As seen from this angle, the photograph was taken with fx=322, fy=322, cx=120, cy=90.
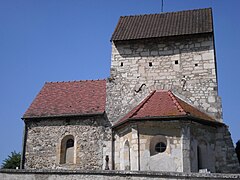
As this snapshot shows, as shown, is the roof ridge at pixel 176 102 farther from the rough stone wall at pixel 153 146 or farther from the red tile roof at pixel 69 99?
the red tile roof at pixel 69 99

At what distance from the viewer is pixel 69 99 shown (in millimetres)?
18000

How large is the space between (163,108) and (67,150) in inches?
221

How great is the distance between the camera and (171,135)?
13.2 metres

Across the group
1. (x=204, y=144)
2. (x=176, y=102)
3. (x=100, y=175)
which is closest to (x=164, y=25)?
(x=176, y=102)

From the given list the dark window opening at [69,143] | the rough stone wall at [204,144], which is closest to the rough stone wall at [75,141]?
the dark window opening at [69,143]

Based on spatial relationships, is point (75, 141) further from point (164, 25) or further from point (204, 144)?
point (164, 25)

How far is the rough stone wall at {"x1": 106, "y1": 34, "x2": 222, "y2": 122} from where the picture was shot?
51.2ft

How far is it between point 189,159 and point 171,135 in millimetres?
1175

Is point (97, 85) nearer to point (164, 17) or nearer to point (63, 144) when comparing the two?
point (63, 144)

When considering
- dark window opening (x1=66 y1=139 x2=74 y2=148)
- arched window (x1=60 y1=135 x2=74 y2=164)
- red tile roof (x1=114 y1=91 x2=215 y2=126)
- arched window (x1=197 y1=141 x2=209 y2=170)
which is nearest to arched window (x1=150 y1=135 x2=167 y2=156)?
red tile roof (x1=114 y1=91 x2=215 y2=126)

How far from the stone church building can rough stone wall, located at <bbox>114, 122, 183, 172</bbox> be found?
4 centimetres

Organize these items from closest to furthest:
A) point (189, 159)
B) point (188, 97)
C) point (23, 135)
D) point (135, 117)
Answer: point (189, 159), point (135, 117), point (188, 97), point (23, 135)

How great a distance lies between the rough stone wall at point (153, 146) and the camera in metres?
12.8

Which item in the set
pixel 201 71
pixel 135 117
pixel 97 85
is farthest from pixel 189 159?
pixel 97 85
